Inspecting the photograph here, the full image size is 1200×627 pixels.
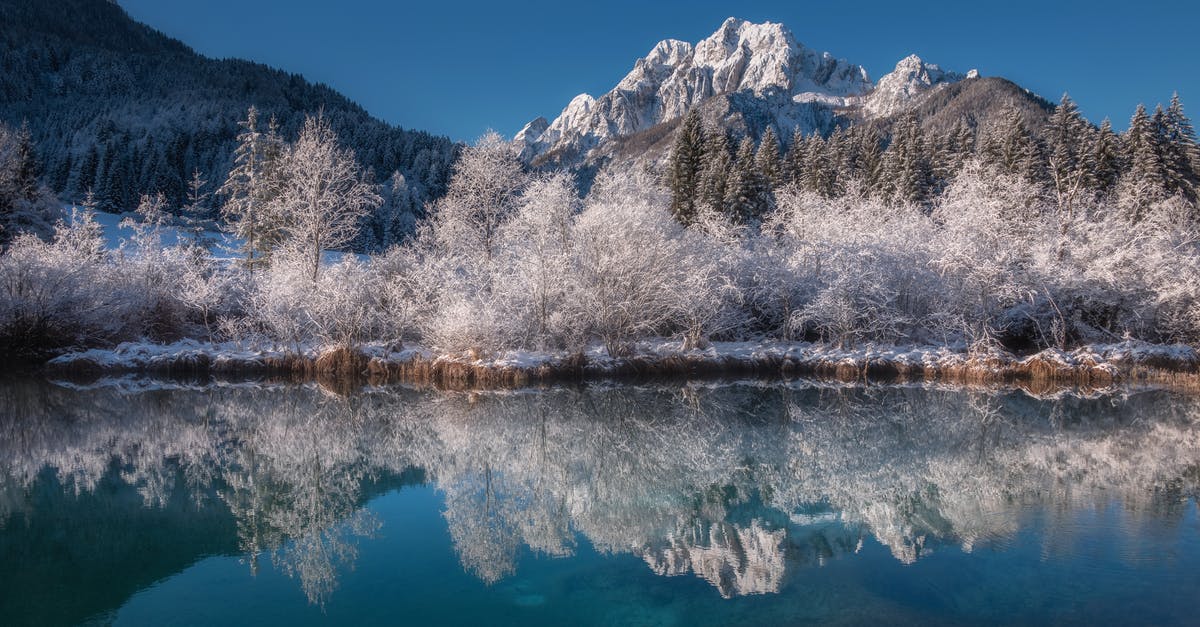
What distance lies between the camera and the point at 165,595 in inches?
261

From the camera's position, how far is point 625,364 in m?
23.5

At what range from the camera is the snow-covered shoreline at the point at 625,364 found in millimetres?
22375

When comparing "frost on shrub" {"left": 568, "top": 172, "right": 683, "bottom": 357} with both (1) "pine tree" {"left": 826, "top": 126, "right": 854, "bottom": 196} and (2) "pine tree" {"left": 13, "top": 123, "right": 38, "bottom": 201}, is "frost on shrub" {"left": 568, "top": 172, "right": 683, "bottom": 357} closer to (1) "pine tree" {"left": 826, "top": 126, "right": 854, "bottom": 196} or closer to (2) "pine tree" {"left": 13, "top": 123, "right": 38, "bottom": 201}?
(1) "pine tree" {"left": 826, "top": 126, "right": 854, "bottom": 196}

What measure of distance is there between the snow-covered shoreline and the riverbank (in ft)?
0.11

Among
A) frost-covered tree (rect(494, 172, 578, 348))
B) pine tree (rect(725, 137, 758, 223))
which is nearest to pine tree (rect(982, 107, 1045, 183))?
pine tree (rect(725, 137, 758, 223))

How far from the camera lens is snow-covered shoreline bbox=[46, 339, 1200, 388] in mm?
22375

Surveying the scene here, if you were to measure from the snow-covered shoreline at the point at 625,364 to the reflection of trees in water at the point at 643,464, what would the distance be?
2983mm

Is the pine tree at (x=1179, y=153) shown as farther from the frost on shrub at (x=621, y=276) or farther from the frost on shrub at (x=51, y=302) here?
the frost on shrub at (x=51, y=302)

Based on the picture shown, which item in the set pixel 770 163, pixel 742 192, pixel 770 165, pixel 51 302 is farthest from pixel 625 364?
pixel 770 163

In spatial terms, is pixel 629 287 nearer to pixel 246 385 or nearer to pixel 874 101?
pixel 246 385

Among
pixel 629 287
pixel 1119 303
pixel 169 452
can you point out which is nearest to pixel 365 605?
pixel 169 452

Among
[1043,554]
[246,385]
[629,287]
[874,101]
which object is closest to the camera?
[1043,554]

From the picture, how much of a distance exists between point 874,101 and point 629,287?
189 meters

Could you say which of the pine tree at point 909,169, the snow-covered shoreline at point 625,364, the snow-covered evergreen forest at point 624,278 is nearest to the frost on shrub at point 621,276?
the snow-covered evergreen forest at point 624,278
